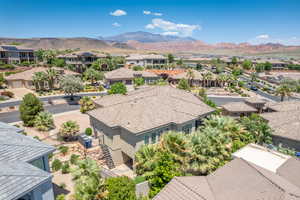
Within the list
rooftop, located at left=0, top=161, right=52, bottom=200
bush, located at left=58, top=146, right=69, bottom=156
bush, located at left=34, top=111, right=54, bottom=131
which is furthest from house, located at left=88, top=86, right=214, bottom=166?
rooftop, located at left=0, top=161, right=52, bottom=200

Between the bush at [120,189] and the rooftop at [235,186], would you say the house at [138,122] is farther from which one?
the rooftop at [235,186]

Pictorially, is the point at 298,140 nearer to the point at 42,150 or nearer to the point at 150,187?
the point at 150,187

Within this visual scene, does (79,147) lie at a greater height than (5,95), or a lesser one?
lesser

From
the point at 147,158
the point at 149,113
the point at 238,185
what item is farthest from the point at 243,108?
the point at 147,158

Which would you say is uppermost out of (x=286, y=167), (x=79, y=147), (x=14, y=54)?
(x=14, y=54)

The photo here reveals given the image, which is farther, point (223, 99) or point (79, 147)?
point (223, 99)

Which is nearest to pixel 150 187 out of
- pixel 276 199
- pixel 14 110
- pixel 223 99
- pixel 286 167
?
pixel 276 199

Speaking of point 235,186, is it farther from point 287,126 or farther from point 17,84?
point 17,84
